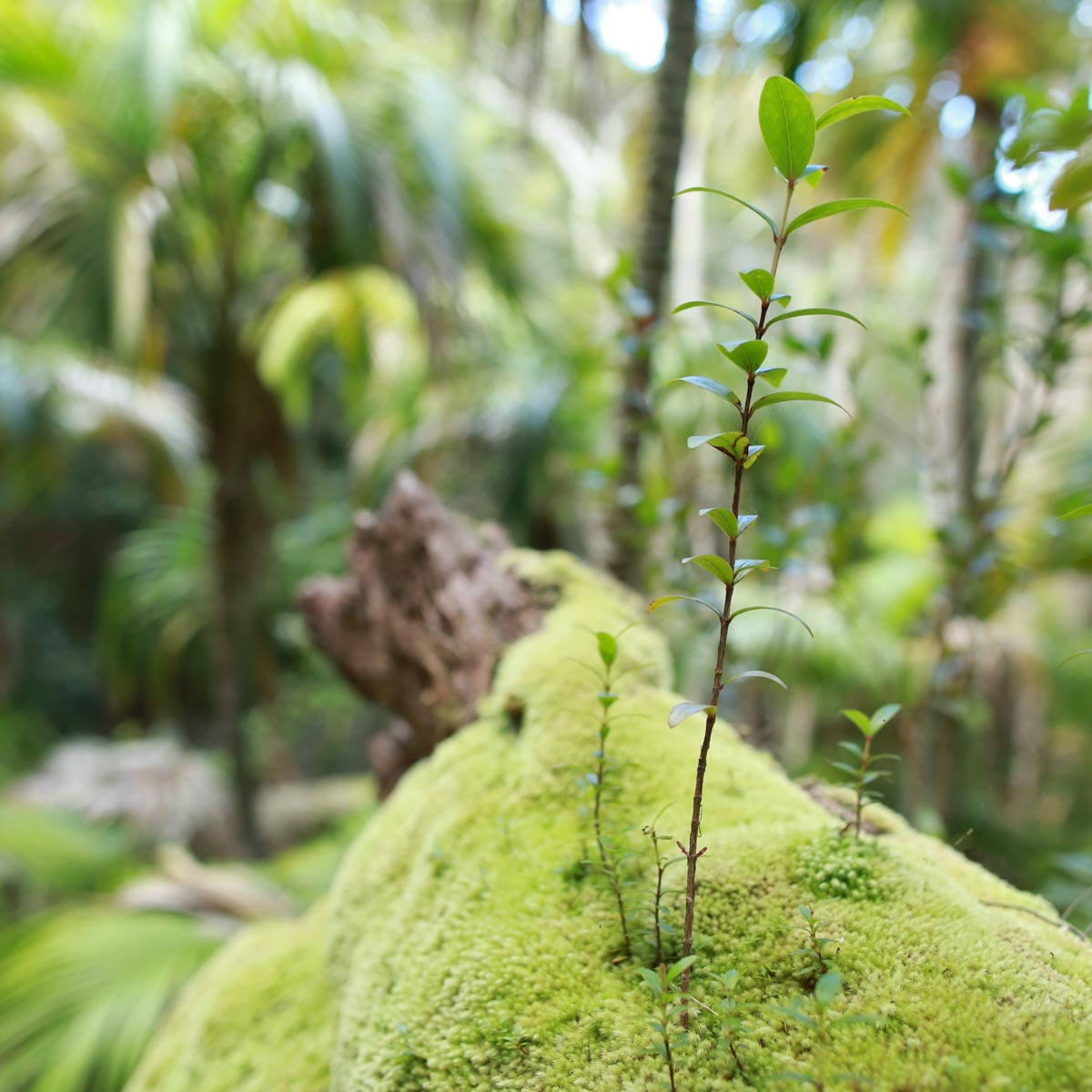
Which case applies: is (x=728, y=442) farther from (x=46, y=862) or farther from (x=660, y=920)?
(x=46, y=862)

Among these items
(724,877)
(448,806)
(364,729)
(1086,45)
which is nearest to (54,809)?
(364,729)

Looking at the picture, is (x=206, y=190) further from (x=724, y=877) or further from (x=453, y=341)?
(x=724, y=877)

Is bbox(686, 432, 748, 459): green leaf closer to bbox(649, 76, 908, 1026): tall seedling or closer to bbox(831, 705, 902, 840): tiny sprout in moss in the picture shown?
bbox(649, 76, 908, 1026): tall seedling

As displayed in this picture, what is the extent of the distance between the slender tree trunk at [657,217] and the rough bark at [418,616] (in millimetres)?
498

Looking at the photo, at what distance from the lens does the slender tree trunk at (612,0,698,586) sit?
216 centimetres

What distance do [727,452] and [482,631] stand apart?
1.01 metres

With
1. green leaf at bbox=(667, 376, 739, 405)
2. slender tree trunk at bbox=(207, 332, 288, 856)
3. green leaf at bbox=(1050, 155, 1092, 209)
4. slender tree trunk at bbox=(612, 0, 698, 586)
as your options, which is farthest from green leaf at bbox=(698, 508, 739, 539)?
slender tree trunk at bbox=(207, 332, 288, 856)

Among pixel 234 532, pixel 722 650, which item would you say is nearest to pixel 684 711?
pixel 722 650

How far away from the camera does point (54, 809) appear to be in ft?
14.5

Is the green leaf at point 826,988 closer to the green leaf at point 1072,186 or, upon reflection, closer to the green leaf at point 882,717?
the green leaf at point 882,717

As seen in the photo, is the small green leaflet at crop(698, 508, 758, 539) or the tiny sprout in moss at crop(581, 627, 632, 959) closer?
the small green leaflet at crop(698, 508, 758, 539)

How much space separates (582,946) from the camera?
36.6 inches

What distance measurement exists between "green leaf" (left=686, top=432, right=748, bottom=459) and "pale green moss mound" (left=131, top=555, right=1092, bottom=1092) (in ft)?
1.48

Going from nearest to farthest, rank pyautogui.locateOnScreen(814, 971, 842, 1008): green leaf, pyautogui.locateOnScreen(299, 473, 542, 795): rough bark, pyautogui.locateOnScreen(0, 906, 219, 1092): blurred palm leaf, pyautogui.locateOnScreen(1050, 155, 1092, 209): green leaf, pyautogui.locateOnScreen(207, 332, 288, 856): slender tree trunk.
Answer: pyautogui.locateOnScreen(814, 971, 842, 1008): green leaf
pyautogui.locateOnScreen(1050, 155, 1092, 209): green leaf
pyautogui.locateOnScreen(299, 473, 542, 795): rough bark
pyautogui.locateOnScreen(0, 906, 219, 1092): blurred palm leaf
pyautogui.locateOnScreen(207, 332, 288, 856): slender tree trunk
